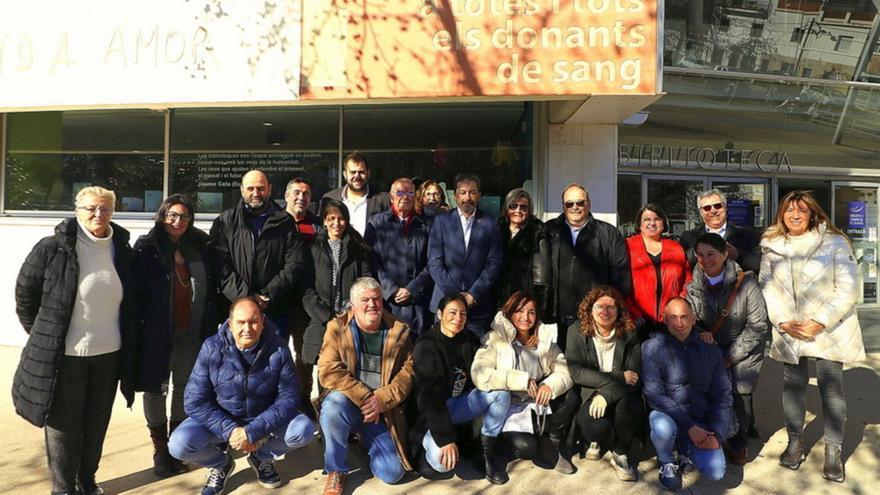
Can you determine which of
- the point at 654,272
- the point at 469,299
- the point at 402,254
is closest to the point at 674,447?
the point at 654,272

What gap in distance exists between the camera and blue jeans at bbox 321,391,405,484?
359cm

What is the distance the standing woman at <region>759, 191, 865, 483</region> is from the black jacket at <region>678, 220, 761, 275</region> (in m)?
0.35

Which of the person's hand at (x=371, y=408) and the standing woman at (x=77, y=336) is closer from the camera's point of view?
the standing woman at (x=77, y=336)

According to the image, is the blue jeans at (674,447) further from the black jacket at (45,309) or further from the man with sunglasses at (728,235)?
the black jacket at (45,309)

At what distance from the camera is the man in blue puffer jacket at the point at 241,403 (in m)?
3.48

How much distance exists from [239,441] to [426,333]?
1276mm

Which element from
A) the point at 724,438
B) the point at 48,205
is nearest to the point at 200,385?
the point at 724,438

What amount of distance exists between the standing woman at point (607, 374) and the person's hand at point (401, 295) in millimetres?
1153

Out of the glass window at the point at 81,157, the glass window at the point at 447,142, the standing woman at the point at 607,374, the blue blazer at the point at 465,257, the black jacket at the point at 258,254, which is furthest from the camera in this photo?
the glass window at the point at 81,157

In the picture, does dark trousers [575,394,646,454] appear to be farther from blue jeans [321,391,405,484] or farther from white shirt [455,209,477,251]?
white shirt [455,209,477,251]

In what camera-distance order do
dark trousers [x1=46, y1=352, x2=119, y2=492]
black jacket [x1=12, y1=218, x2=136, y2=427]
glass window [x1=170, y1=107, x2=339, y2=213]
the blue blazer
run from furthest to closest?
1. glass window [x1=170, y1=107, x2=339, y2=213]
2. the blue blazer
3. dark trousers [x1=46, y1=352, x2=119, y2=492]
4. black jacket [x1=12, y1=218, x2=136, y2=427]

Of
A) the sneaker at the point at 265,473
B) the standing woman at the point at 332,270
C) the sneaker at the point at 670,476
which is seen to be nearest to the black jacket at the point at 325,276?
the standing woman at the point at 332,270

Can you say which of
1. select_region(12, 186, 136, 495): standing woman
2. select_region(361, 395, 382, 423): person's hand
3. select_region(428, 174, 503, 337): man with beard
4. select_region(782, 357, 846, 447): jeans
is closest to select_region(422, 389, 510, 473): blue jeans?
A: select_region(361, 395, 382, 423): person's hand

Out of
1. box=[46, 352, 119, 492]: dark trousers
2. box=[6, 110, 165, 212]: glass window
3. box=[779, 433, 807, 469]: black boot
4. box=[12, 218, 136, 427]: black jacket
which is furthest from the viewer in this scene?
box=[6, 110, 165, 212]: glass window
